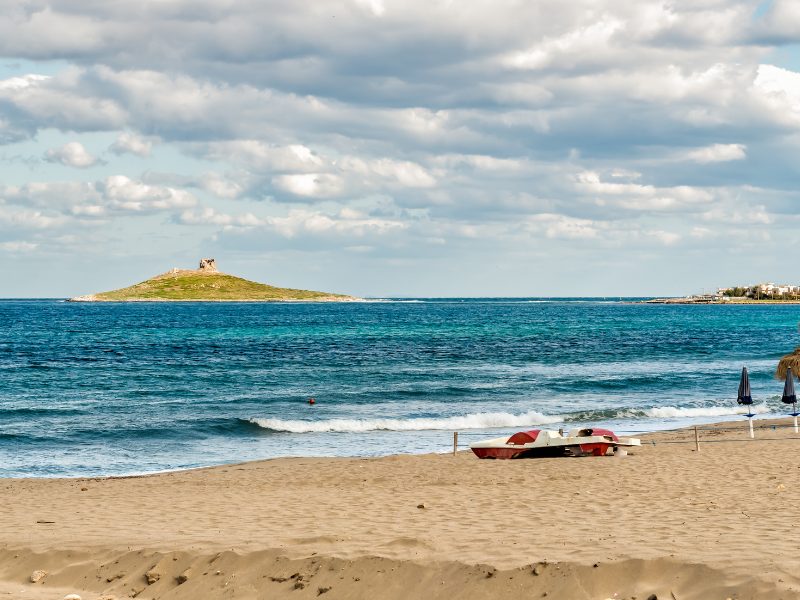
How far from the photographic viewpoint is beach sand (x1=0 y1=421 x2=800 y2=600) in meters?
10.4

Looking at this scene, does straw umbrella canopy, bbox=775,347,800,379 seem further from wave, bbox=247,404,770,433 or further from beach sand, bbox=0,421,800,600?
beach sand, bbox=0,421,800,600

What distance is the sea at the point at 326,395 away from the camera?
1209 inches

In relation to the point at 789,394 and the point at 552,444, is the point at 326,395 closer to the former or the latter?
the point at 552,444

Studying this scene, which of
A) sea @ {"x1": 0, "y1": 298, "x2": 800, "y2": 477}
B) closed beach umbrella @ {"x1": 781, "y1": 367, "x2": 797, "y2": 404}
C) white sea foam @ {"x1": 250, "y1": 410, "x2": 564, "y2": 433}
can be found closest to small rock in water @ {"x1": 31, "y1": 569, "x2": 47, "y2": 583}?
Answer: sea @ {"x1": 0, "y1": 298, "x2": 800, "y2": 477}

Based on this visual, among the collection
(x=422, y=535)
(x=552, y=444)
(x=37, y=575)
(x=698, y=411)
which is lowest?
(x=698, y=411)

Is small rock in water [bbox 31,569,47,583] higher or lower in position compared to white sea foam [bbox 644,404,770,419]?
higher

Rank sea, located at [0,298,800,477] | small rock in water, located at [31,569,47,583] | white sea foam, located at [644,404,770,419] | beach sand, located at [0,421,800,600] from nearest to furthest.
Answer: beach sand, located at [0,421,800,600] < small rock in water, located at [31,569,47,583] < sea, located at [0,298,800,477] < white sea foam, located at [644,404,770,419]

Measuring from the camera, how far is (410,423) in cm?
3569

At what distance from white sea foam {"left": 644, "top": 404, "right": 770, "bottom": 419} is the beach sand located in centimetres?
1581

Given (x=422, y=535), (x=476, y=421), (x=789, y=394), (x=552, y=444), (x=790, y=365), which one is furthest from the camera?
(x=476, y=421)

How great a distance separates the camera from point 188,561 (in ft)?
39.8

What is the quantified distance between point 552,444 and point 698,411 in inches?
638

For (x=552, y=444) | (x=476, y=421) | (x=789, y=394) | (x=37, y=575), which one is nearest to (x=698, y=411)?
(x=789, y=394)

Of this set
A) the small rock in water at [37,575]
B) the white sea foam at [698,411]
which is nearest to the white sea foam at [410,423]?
the white sea foam at [698,411]
